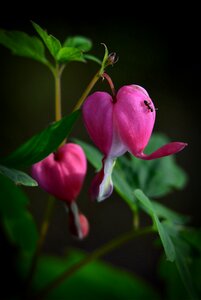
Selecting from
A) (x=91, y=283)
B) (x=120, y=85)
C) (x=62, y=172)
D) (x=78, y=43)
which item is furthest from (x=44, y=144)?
(x=120, y=85)

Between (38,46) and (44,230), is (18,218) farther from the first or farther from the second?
(38,46)

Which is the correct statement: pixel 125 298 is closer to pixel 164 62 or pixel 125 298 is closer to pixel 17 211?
pixel 17 211

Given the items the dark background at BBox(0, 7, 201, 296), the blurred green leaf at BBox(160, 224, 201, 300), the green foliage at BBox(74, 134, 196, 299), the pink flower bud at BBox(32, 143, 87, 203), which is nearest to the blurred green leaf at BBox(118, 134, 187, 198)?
the green foliage at BBox(74, 134, 196, 299)

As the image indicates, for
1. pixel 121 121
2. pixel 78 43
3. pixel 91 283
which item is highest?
pixel 78 43

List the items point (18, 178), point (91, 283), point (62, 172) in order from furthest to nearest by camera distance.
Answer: point (91, 283) < point (62, 172) < point (18, 178)

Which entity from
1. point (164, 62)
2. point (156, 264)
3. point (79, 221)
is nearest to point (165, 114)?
point (164, 62)

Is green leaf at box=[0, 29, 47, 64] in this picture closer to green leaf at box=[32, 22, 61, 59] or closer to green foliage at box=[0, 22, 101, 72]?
green foliage at box=[0, 22, 101, 72]
